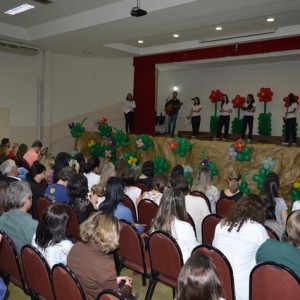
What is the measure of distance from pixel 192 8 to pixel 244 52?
2.84 metres

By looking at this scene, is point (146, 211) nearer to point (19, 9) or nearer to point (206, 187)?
point (206, 187)

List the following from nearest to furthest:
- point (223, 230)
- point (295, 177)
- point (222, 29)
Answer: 1. point (223, 230)
2. point (295, 177)
3. point (222, 29)

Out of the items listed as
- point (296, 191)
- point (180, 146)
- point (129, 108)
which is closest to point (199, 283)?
point (296, 191)

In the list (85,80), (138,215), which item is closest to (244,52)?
(85,80)

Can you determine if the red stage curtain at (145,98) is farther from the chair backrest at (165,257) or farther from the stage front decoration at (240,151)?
the chair backrest at (165,257)

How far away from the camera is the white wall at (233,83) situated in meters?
11.0

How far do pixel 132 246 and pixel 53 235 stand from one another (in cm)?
78

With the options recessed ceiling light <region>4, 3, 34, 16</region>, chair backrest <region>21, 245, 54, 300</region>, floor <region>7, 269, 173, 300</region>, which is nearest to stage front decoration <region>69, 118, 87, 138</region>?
recessed ceiling light <region>4, 3, 34, 16</region>

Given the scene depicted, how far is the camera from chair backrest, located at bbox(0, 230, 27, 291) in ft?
8.07

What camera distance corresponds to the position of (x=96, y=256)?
1987 millimetres

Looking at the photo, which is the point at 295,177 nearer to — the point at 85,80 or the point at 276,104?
the point at 276,104

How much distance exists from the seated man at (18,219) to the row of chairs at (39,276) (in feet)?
0.43

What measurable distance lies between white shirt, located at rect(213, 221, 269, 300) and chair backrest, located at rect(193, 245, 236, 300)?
0.40ft

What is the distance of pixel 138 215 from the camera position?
3.80 m
